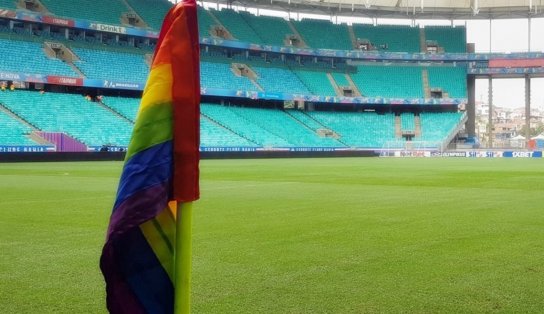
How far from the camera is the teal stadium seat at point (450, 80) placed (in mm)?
68438

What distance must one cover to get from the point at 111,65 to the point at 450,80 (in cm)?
3813

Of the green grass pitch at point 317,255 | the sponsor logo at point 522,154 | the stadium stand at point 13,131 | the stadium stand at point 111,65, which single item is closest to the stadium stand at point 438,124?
the sponsor logo at point 522,154

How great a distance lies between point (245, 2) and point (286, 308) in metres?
61.5

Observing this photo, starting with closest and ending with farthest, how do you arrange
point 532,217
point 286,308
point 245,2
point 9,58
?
point 286,308 < point 532,217 < point 9,58 < point 245,2

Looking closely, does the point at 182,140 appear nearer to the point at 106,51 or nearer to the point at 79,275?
the point at 79,275

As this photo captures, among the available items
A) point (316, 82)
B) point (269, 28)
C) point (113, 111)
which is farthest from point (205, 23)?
point (113, 111)

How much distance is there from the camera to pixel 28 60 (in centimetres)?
4547

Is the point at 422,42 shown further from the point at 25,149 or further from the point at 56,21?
the point at 25,149

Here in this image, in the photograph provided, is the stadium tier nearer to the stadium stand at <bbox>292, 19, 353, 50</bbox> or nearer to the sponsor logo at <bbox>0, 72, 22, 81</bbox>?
the sponsor logo at <bbox>0, 72, 22, 81</bbox>

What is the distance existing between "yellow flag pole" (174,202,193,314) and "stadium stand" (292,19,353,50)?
65.4 metres

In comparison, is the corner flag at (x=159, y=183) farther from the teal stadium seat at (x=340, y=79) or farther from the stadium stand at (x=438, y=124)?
the teal stadium seat at (x=340, y=79)

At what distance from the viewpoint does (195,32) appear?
2629 millimetres

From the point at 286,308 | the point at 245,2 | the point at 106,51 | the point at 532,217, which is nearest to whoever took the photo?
the point at 286,308

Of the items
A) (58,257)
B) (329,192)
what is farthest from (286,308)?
(329,192)
